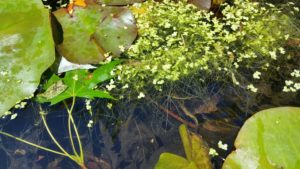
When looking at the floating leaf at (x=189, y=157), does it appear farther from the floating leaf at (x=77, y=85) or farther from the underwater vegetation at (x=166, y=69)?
the floating leaf at (x=77, y=85)

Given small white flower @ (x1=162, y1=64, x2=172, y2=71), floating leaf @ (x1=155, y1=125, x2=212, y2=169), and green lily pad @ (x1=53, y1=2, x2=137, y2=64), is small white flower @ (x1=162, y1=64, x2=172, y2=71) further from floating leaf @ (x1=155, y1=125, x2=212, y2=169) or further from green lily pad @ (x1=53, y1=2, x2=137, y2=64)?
floating leaf @ (x1=155, y1=125, x2=212, y2=169)

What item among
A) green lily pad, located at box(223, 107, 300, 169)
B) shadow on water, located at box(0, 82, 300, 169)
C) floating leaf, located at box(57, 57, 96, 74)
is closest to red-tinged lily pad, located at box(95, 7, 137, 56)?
floating leaf, located at box(57, 57, 96, 74)

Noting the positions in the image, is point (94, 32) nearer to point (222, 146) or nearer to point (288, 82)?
point (222, 146)

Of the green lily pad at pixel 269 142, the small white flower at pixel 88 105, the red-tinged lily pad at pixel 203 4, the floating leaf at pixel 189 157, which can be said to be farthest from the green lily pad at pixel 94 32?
the green lily pad at pixel 269 142

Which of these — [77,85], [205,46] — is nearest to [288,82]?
[205,46]

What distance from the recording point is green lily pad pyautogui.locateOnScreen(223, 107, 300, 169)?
116 cm

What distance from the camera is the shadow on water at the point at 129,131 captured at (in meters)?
1.31

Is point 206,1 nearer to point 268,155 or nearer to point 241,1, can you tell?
point 241,1

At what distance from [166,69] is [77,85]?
1.14 feet

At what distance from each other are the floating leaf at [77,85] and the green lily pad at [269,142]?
1.54 ft

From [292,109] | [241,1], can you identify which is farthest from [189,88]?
[241,1]

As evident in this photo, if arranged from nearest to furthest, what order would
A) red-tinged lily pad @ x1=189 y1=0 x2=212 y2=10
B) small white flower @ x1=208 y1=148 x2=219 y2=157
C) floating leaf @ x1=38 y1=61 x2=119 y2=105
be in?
small white flower @ x1=208 y1=148 x2=219 y2=157 < floating leaf @ x1=38 y1=61 x2=119 y2=105 < red-tinged lily pad @ x1=189 y1=0 x2=212 y2=10

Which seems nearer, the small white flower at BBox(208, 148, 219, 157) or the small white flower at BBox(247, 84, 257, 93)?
the small white flower at BBox(208, 148, 219, 157)

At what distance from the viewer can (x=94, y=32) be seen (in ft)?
4.93
